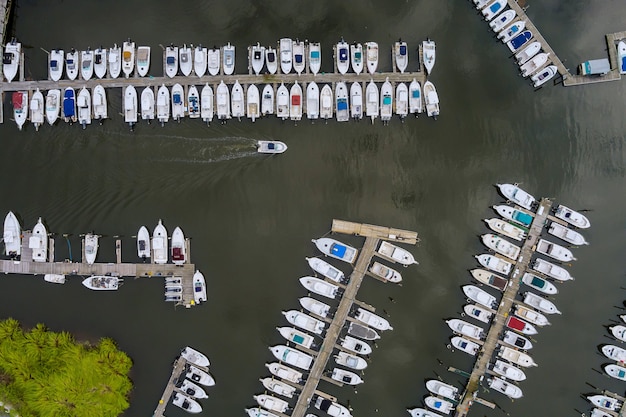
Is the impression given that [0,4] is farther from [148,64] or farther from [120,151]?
[120,151]

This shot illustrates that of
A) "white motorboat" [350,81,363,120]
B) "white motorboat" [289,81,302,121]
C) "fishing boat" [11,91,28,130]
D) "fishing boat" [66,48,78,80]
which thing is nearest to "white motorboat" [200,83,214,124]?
"white motorboat" [289,81,302,121]

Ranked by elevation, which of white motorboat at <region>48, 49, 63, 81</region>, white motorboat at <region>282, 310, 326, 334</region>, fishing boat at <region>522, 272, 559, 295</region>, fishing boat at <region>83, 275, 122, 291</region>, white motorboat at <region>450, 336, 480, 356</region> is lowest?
white motorboat at <region>450, 336, 480, 356</region>

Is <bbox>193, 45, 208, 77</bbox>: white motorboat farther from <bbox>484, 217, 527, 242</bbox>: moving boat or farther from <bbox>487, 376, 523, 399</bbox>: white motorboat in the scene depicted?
<bbox>487, 376, 523, 399</bbox>: white motorboat

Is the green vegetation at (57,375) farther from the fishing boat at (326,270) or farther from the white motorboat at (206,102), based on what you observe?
the white motorboat at (206,102)

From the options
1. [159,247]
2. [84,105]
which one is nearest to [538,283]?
[159,247]

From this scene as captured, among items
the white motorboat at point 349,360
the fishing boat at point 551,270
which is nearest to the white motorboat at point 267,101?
the white motorboat at point 349,360

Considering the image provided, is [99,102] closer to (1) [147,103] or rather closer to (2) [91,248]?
(1) [147,103]
